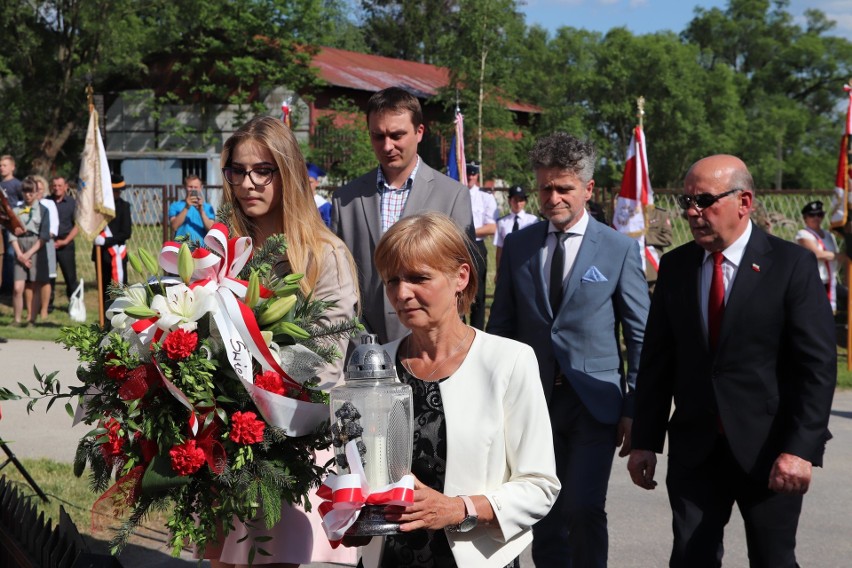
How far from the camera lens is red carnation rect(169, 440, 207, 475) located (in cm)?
249

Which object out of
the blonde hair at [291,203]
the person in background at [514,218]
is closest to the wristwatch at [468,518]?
the blonde hair at [291,203]

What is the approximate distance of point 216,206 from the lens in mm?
21781

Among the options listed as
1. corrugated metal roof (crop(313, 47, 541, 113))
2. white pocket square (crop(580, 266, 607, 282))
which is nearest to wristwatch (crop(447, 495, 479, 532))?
white pocket square (crop(580, 266, 607, 282))

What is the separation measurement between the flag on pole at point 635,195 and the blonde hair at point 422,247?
34.1ft

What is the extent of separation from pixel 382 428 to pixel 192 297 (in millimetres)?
643

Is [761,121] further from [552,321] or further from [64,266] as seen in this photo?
[552,321]

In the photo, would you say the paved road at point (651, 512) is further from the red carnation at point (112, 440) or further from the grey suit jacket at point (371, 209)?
the grey suit jacket at point (371, 209)

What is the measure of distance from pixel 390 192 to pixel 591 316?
1297mm

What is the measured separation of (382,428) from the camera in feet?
7.79

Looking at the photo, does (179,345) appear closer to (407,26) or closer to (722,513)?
(722,513)

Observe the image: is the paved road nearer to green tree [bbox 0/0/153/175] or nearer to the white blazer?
the white blazer

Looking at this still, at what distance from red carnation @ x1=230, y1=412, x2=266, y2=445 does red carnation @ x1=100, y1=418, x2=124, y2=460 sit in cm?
28

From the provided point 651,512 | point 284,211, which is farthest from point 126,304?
point 651,512

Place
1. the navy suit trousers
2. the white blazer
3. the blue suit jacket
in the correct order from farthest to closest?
1. the blue suit jacket
2. the navy suit trousers
3. the white blazer
